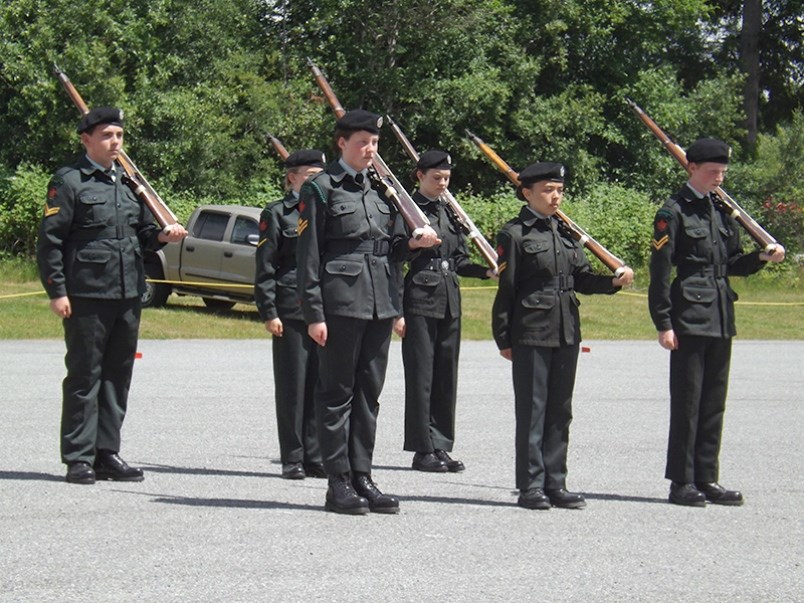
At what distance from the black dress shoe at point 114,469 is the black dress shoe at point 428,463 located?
1.79 m

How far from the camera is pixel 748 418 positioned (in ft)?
41.2

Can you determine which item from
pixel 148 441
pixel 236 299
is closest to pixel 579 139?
pixel 236 299

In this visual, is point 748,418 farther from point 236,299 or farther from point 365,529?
point 236,299

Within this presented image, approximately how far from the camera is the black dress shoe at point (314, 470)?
30.2 ft

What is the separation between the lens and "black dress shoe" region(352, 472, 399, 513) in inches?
305

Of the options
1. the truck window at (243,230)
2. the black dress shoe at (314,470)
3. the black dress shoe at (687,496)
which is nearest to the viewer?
the black dress shoe at (687,496)

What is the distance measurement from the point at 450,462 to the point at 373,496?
71.7 inches

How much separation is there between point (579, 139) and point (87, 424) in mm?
28791

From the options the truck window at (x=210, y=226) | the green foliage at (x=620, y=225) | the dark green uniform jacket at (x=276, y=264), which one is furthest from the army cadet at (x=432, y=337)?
the green foliage at (x=620, y=225)

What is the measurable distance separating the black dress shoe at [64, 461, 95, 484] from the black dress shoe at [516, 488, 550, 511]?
7.68ft

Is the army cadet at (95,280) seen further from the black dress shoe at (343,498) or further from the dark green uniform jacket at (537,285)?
the dark green uniform jacket at (537,285)

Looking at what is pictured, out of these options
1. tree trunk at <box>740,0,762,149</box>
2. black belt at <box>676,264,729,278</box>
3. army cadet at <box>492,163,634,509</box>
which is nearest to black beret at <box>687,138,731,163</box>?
black belt at <box>676,264,729,278</box>

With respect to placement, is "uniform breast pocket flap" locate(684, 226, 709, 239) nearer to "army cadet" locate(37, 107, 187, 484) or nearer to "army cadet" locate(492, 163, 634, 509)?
"army cadet" locate(492, 163, 634, 509)

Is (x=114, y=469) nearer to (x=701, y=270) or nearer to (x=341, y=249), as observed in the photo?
(x=341, y=249)
